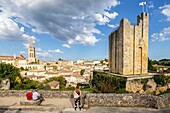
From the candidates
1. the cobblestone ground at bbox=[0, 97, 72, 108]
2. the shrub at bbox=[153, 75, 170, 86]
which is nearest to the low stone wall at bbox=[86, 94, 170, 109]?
the cobblestone ground at bbox=[0, 97, 72, 108]

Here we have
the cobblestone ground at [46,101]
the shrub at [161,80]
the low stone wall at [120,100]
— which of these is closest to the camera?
the low stone wall at [120,100]

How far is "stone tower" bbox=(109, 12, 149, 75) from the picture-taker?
23.2 metres

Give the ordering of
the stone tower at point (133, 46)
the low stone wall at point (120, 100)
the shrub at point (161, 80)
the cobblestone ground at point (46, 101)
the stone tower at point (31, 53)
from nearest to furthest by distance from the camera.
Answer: the low stone wall at point (120, 100) → the cobblestone ground at point (46, 101) → the shrub at point (161, 80) → the stone tower at point (133, 46) → the stone tower at point (31, 53)

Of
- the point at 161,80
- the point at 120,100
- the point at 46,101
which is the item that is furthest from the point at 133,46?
the point at 46,101

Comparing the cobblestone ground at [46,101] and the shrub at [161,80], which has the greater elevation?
the cobblestone ground at [46,101]

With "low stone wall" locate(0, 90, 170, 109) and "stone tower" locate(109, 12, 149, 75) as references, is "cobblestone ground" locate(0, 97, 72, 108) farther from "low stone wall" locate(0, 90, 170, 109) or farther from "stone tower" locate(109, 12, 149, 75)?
"stone tower" locate(109, 12, 149, 75)

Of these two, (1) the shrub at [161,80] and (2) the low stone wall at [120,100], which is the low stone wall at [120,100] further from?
(1) the shrub at [161,80]

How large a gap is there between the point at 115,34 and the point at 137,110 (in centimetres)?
2014

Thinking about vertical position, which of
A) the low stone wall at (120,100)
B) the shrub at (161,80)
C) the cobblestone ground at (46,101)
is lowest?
the shrub at (161,80)

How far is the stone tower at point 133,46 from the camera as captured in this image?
23.2 meters

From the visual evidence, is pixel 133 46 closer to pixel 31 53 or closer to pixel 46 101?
pixel 46 101

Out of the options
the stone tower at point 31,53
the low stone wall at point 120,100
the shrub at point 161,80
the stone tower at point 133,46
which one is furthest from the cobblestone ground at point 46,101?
the stone tower at point 31,53

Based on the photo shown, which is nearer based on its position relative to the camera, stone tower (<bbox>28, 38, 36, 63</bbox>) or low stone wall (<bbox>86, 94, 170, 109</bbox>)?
low stone wall (<bbox>86, 94, 170, 109</bbox>)

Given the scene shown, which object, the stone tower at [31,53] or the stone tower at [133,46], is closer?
the stone tower at [133,46]
